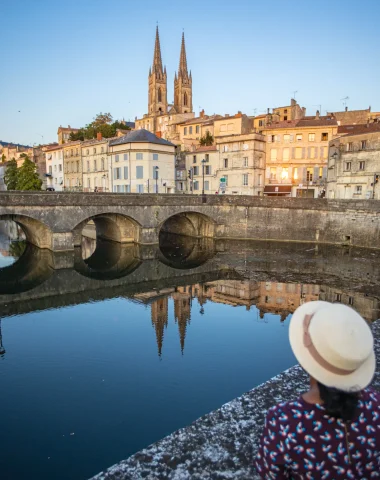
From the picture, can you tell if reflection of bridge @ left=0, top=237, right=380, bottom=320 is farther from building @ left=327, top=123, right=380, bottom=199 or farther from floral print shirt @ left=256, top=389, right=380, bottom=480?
floral print shirt @ left=256, top=389, right=380, bottom=480

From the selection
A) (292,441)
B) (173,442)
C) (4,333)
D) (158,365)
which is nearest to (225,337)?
(158,365)

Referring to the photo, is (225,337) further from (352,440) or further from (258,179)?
(258,179)

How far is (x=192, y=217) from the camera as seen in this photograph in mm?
37094

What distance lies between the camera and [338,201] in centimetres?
3147

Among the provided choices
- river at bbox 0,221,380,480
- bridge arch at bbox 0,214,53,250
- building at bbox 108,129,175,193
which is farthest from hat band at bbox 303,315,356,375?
building at bbox 108,129,175,193

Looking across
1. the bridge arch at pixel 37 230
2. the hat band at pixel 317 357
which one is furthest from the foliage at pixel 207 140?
the hat band at pixel 317 357

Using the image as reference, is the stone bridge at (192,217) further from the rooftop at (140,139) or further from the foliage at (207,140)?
the foliage at (207,140)

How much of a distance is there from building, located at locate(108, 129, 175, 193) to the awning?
1110 centimetres

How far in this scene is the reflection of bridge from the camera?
18.2 m

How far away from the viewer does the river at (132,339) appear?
7863 millimetres

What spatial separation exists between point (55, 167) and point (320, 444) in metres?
64.3

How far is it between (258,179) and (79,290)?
29.0m

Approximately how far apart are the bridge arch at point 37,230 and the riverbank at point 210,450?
80.5ft

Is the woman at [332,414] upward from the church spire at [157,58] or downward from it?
downward
